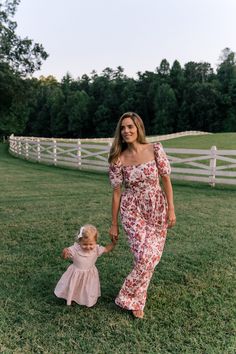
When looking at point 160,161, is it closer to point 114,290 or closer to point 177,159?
point 114,290

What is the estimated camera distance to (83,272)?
3617mm

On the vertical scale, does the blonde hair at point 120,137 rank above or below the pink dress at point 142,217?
above

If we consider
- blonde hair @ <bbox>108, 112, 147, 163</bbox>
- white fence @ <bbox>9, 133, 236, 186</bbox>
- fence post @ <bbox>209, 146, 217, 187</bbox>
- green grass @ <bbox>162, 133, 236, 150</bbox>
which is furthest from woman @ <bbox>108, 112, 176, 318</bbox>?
green grass @ <bbox>162, 133, 236, 150</bbox>

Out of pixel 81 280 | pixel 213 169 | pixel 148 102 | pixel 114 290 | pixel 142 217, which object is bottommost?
pixel 114 290

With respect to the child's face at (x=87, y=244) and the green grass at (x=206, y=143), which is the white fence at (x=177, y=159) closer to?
the child's face at (x=87, y=244)

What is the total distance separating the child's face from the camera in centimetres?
356

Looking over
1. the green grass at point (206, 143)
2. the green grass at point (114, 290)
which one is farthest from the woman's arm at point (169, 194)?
the green grass at point (206, 143)

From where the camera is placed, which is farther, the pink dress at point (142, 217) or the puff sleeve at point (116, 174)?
the puff sleeve at point (116, 174)

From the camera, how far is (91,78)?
311ft

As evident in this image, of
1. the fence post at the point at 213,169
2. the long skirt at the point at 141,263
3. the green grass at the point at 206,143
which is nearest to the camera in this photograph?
the long skirt at the point at 141,263

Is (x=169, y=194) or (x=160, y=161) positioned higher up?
(x=160, y=161)

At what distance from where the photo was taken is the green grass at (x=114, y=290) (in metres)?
3.10

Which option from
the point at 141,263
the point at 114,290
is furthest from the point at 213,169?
the point at 141,263

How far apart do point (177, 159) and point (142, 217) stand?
823cm
